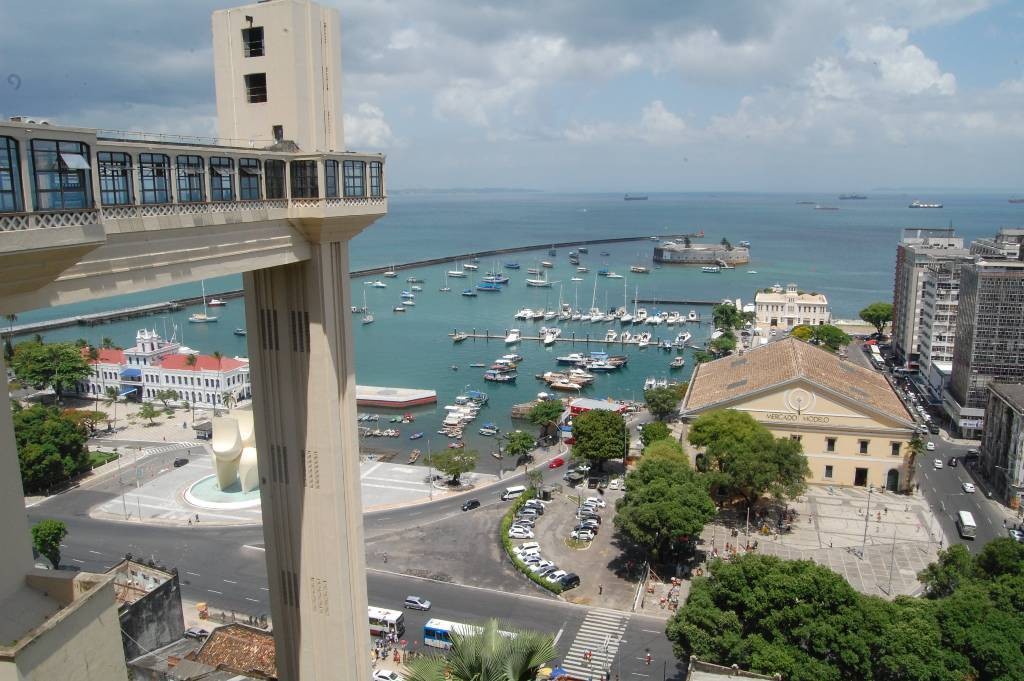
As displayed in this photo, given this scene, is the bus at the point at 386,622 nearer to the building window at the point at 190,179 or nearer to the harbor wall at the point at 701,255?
the building window at the point at 190,179

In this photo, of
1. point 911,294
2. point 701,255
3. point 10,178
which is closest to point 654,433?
point 911,294

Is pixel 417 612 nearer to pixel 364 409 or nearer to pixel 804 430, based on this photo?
pixel 804 430

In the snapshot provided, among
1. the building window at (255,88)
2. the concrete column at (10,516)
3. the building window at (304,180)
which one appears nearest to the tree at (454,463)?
the building window at (304,180)

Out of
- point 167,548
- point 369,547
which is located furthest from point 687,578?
point 167,548

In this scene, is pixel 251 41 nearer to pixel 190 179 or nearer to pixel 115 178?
pixel 190 179

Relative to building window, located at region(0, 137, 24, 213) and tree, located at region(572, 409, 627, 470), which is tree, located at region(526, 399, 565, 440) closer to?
tree, located at region(572, 409, 627, 470)

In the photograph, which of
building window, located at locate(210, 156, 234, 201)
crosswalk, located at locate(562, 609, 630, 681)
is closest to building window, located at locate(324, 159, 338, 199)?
building window, located at locate(210, 156, 234, 201)
